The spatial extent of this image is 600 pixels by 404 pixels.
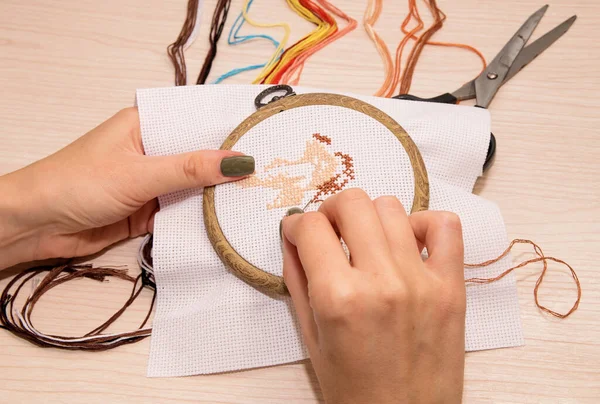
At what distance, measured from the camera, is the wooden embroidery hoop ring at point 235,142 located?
2.91 feet

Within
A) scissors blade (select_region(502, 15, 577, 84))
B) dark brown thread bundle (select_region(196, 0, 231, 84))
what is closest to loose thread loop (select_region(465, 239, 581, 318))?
scissors blade (select_region(502, 15, 577, 84))

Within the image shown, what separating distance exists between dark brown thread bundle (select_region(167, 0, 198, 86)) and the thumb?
0.34 m

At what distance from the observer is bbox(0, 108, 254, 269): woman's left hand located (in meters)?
0.90

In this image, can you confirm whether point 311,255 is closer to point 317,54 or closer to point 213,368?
point 213,368

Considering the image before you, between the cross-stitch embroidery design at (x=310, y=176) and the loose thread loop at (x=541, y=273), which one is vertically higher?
the cross-stitch embroidery design at (x=310, y=176)

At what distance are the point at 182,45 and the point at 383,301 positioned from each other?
85cm

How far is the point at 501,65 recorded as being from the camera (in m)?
1.15

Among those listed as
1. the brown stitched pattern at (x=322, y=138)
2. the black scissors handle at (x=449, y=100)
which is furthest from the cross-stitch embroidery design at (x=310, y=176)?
the black scissors handle at (x=449, y=100)

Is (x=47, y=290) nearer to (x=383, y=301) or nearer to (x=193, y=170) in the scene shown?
(x=193, y=170)

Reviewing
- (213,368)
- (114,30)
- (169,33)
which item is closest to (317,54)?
(169,33)

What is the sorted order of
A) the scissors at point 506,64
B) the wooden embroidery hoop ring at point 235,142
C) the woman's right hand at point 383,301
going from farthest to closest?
the scissors at point 506,64
the wooden embroidery hoop ring at point 235,142
the woman's right hand at point 383,301

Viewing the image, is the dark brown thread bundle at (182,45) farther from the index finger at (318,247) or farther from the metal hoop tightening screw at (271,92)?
the index finger at (318,247)

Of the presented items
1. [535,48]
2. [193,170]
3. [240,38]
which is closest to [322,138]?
[193,170]

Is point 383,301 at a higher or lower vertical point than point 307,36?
lower
